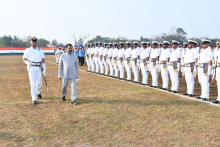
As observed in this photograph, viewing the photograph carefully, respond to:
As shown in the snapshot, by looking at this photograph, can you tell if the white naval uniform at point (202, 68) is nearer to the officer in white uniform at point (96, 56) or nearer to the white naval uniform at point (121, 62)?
the white naval uniform at point (121, 62)

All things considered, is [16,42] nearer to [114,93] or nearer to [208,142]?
[114,93]

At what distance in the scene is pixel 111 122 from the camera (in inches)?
420

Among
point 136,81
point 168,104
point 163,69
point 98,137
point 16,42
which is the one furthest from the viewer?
point 16,42

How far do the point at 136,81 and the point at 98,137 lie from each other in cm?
1132

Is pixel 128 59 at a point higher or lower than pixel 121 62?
higher

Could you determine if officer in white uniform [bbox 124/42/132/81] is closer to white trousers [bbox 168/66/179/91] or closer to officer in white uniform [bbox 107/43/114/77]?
officer in white uniform [bbox 107/43/114/77]

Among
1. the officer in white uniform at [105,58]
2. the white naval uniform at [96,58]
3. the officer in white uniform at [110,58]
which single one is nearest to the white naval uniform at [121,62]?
the officer in white uniform at [110,58]

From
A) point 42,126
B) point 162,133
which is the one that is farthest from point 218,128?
point 42,126

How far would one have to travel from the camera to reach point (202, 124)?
33.3ft

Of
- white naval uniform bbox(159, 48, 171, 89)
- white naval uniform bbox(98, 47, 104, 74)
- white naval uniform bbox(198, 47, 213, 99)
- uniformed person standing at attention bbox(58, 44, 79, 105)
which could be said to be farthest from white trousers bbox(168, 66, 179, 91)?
white naval uniform bbox(98, 47, 104, 74)

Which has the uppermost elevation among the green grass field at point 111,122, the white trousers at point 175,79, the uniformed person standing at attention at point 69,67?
the uniformed person standing at attention at point 69,67

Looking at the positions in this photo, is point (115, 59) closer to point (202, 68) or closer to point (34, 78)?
point (202, 68)

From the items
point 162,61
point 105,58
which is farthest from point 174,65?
point 105,58

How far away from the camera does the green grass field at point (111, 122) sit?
9141mm
